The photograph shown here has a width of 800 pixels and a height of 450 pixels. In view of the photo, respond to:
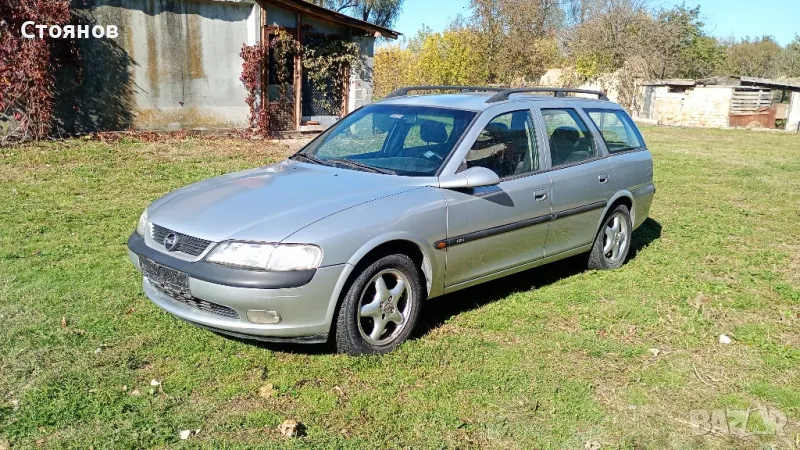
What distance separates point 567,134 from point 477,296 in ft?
5.25

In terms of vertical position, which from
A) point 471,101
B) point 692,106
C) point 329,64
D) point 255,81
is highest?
point 329,64

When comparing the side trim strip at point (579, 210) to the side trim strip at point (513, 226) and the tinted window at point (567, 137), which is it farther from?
the tinted window at point (567, 137)

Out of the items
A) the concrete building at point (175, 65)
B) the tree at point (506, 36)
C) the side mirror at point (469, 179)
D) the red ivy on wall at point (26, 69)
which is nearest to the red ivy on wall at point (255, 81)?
the concrete building at point (175, 65)

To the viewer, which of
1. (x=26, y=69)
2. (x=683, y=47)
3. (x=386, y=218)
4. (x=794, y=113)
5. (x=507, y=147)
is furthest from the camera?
(x=683, y=47)

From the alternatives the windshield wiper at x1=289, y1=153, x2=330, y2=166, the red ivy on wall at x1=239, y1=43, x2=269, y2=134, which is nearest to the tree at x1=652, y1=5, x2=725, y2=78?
the red ivy on wall at x1=239, y1=43, x2=269, y2=134

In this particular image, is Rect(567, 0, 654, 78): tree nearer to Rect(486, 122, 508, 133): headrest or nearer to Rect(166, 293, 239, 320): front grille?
Rect(486, 122, 508, 133): headrest

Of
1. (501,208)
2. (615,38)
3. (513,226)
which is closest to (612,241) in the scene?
(513,226)

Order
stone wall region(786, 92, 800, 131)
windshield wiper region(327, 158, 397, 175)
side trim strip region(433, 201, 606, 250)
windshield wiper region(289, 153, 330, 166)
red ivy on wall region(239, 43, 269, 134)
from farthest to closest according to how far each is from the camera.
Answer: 1. stone wall region(786, 92, 800, 131)
2. red ivy on wall region(239, 43, 269, 134)
3. windshield wiper region(289, 153, 330, 166)
4. windshield wiper region(327, 158, 397, 175)
5. side trim strip region(433, 201, 606, 250)

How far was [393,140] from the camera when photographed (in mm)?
5293

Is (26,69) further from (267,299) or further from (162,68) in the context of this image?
(267,299)

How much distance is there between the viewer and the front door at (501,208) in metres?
4.73

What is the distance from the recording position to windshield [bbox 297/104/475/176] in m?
4.91

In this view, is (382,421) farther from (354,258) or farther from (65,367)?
(65,367)

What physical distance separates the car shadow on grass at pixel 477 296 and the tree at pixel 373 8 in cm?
3736
